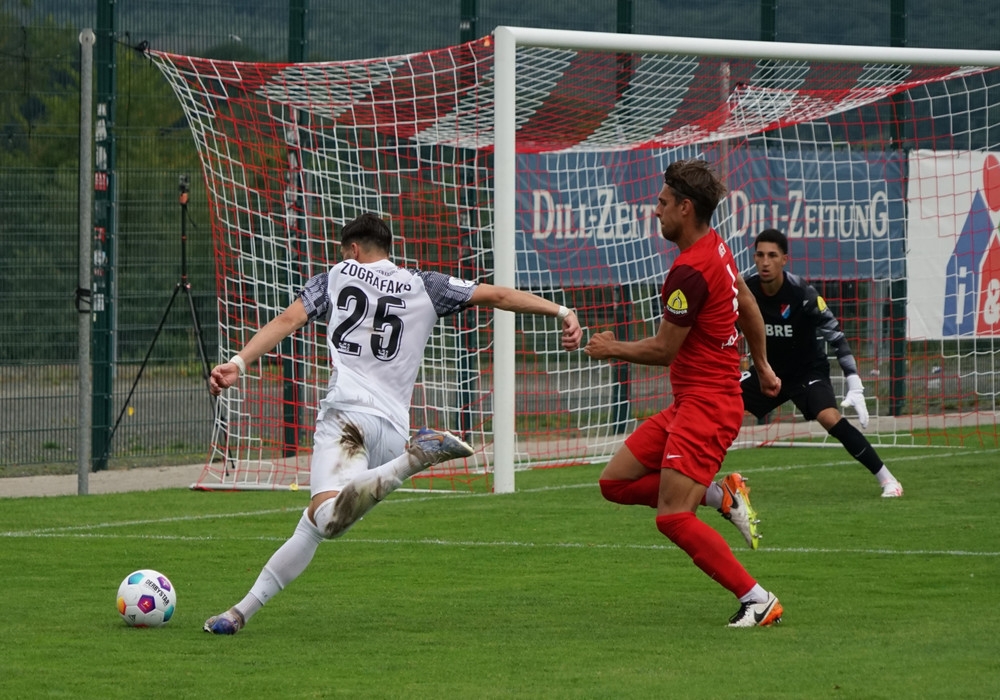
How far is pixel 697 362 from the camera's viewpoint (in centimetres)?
653

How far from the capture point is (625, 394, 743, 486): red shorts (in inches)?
253

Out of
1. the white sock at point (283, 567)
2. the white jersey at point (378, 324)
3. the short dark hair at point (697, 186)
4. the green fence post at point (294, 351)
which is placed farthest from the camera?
the green fence post at point (294, 351)

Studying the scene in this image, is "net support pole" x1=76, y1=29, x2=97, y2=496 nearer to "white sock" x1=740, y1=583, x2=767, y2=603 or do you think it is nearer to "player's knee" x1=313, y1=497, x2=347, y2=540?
"player's knee" x1=313, y1=497, x2=347, y2=540

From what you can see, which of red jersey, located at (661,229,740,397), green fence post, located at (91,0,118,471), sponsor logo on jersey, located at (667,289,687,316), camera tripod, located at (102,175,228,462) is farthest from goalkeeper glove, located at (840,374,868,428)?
green fence post, located at (91,0,118,471)

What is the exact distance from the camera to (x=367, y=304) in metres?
6.63

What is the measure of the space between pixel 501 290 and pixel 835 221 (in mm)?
10293

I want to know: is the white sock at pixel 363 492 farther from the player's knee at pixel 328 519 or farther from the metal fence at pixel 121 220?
the metal fence at pixel 121 220

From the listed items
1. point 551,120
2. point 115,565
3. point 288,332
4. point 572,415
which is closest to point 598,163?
point 551,120

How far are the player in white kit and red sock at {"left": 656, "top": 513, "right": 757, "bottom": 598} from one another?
97 cm

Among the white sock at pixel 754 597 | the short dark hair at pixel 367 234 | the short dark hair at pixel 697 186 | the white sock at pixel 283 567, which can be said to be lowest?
the white sock at pixel 754 597

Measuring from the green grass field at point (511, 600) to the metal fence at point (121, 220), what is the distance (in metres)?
2.35

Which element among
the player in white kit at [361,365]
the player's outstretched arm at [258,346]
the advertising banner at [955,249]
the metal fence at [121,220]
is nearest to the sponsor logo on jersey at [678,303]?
the player in white kit at [361,365]

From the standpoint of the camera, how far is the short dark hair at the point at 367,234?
673 centimetres

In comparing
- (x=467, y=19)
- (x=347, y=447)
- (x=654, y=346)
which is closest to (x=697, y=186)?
(x=654, y=346)
